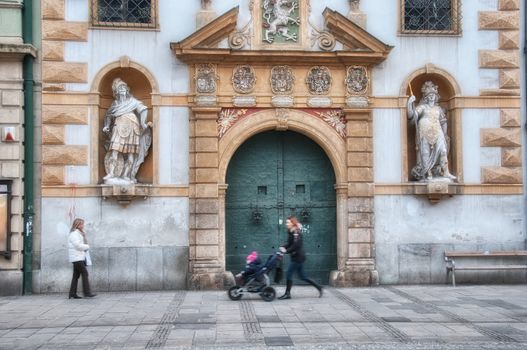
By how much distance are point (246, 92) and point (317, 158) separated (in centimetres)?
238

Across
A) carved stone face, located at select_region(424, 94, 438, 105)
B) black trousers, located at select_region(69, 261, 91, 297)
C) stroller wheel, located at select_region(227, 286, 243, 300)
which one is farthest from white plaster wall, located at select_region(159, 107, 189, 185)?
carved stone face, located at select_region(424, 94, 438, 105)

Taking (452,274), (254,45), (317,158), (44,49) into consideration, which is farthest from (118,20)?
(452,274)

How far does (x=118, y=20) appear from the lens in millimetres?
16719

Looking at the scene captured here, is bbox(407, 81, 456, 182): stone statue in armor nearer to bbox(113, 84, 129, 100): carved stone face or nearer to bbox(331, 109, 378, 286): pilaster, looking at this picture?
bbox(331, 109, 378, 286): pilaster

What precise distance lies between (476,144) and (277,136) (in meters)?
4.75

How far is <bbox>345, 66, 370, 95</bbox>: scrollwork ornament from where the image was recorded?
16.9 m

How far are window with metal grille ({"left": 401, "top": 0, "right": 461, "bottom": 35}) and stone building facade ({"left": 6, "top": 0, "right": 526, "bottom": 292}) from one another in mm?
51

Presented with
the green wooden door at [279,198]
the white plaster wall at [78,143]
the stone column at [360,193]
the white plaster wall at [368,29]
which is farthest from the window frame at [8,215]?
the stone column at [360,193]

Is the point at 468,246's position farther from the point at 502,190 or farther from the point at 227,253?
the point at 227,253

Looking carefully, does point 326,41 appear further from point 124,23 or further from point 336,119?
point 124,23

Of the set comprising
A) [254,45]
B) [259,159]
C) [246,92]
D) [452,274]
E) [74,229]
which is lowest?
[452,274]

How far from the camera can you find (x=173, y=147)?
16594 millimetres

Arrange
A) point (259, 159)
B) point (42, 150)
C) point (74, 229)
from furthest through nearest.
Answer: point (259, 159) → point (42, 150) → point (74, 229)

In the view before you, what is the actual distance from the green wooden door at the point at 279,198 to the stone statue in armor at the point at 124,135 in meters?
2.20
